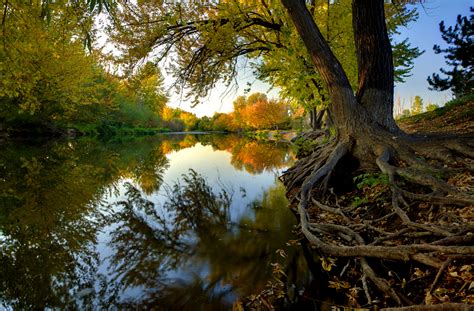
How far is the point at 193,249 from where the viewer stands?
4344 mm

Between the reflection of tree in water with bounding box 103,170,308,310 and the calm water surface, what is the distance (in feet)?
0.05

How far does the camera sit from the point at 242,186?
9.12m

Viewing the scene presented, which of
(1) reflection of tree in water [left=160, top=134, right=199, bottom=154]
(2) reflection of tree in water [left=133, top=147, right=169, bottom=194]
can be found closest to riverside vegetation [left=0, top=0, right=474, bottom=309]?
(2) reflection of tree in water [left=133, top=147, right=169, bottom=194]

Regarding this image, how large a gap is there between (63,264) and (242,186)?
600 cm

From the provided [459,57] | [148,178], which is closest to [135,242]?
[148,178]

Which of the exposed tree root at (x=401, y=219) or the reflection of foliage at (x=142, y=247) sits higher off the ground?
the exposed tree root at (x=401, y=219)

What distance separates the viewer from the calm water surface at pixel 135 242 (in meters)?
3.10

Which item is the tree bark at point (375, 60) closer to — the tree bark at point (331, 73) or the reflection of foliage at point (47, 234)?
the tree bark at point (331, 73)

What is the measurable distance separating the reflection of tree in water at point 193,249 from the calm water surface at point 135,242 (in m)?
0.01

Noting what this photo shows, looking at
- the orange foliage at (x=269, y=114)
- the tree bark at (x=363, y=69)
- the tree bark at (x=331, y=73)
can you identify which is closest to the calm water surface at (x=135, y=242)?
the tree bark at (x=331, y=73)

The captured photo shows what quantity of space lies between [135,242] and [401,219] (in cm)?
405

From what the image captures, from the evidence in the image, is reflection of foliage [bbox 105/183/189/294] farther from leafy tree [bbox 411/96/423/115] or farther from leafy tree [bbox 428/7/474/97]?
leafy tree [bbox 411/96/423/115]

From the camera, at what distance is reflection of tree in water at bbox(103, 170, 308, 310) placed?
3146 mm

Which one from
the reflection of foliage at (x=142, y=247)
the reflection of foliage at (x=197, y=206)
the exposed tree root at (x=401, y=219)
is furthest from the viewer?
the reflection of foliage at (x=197, y=206)
